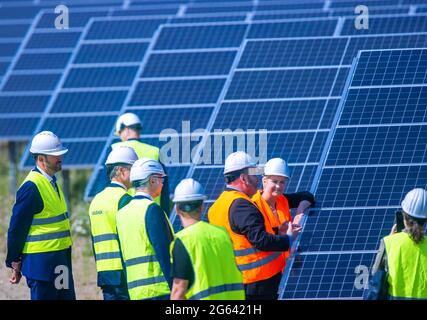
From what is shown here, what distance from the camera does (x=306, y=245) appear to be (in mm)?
12102

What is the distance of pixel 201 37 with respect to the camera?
64.0 ft

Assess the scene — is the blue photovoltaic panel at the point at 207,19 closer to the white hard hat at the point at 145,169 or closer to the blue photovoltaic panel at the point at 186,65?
the blue photovoltaic panel at the point at 186,65

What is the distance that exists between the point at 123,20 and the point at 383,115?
1049cm

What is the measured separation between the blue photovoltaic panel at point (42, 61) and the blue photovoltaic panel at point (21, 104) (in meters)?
0.91

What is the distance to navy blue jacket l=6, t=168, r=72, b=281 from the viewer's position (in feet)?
39.0

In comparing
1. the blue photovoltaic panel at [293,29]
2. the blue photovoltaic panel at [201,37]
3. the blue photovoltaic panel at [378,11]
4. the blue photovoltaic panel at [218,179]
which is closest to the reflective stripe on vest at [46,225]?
the blue photovoltaic panel at [218,179]

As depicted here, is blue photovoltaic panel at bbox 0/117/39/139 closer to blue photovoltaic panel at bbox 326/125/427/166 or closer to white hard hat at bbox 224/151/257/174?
blue photovoltaic panel at bbox 326/125/427/166

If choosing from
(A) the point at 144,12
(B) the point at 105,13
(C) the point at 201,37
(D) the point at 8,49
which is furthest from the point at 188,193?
(D) the point at 8,49

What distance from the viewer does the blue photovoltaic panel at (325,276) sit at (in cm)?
1169

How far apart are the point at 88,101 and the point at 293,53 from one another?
531cm

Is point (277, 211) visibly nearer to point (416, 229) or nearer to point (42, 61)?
point (416, 229)

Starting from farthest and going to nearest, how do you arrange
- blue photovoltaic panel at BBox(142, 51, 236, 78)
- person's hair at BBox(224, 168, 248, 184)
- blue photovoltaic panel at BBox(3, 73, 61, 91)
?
blue photovoltaic panel at BBox(3, 73, 61, 91)
blue photovoltaic panel at BBox(142, 51, 236, 78)
person's hair at BBox(224, 168, 248, 184)

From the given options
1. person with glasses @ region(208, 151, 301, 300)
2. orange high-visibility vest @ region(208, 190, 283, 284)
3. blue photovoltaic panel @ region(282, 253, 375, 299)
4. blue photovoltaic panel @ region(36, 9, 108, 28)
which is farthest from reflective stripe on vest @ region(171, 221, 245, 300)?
blue photovoltaic panel @ region(36, 9, 108, 28)
